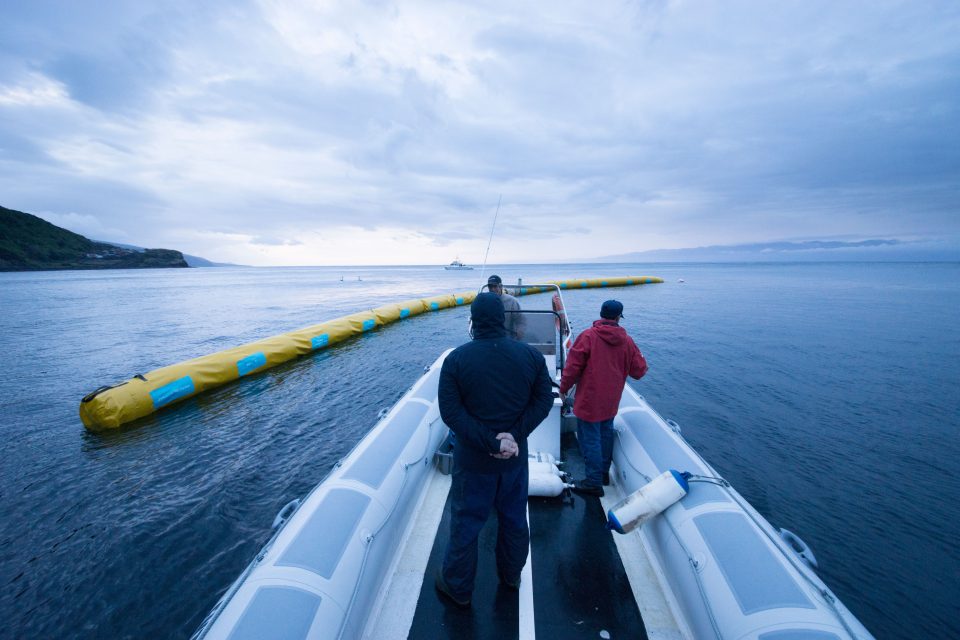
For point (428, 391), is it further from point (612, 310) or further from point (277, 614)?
point (277, 614)

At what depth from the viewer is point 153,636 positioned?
3.46 metres

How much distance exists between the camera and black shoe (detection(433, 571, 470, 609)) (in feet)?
9.30

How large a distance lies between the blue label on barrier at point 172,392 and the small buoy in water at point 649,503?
9.68 meters

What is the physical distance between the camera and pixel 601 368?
389cm

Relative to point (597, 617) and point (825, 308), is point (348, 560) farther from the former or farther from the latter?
point (825, 308)

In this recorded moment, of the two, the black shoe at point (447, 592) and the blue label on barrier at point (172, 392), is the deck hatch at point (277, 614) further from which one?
the blue label on barrier at point (172, 392)

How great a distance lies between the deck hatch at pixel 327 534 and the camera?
2.53 m

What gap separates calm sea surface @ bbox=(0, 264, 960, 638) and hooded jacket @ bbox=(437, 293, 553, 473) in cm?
374

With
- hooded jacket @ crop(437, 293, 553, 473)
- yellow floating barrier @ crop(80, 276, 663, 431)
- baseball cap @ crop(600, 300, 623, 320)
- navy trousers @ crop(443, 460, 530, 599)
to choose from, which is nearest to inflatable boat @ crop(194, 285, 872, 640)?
navy trousers @ crop(443, 460, 530, 599)

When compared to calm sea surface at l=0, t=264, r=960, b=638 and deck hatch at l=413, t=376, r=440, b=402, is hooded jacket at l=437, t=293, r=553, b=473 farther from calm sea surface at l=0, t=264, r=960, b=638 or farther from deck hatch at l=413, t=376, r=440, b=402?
calm sea surface at l=0, t=264, r=960, b=638

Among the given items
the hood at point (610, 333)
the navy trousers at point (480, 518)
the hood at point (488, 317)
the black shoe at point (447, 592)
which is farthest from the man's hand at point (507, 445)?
the hood at point (610, 333)

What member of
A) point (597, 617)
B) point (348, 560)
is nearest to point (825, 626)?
point (597, 617)

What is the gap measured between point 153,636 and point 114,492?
325 centimetres

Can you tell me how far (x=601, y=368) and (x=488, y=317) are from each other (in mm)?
2071
